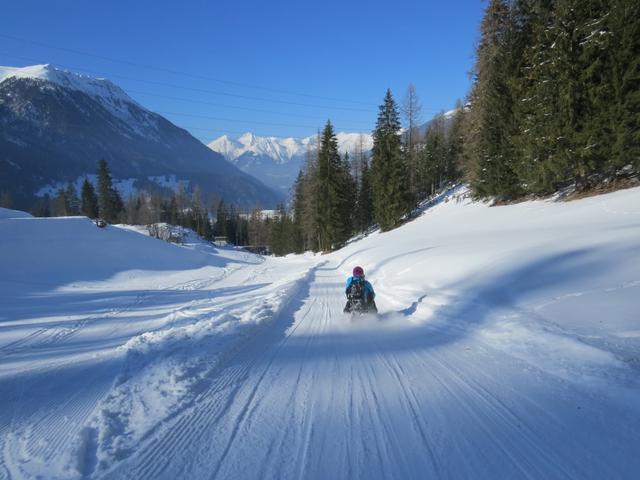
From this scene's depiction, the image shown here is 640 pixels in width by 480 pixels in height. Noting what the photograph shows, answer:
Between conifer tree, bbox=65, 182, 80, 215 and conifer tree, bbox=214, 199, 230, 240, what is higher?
conifer tree, bbox=65, 182, 80, 215

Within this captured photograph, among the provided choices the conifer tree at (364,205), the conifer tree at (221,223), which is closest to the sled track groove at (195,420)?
the conifer tree at (364,205)

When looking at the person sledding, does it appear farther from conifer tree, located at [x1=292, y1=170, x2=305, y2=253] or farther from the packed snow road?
conifer tree, located at [x1=292, y1=170, x2=305, y2=253]

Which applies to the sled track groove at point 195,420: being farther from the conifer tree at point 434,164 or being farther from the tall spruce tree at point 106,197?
the tall spruce tree at point 106,197

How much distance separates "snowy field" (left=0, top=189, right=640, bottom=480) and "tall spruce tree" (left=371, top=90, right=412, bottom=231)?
27068mm

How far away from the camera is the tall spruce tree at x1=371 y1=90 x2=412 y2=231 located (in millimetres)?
37594

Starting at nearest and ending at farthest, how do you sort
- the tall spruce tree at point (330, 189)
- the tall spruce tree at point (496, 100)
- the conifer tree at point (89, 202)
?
1. the tall spruce tree at point (496, 100)
2. the tall spruce tree at point (330, 189)
3. the conifer tree at point (89, 202)

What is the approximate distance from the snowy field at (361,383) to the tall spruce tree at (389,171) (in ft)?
88.8

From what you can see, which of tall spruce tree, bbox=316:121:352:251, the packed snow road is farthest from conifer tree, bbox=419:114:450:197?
the packed snow road

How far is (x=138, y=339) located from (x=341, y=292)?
7.93 metres

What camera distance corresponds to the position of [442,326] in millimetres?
7371

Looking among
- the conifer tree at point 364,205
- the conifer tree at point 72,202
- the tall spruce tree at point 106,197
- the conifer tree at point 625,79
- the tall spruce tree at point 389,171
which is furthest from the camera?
the conifer tree at point 72,202

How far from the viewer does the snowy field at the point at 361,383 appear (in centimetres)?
297

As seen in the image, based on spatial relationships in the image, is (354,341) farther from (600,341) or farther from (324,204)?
(324,204)

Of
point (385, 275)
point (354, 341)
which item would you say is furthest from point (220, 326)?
point (385, 275)
